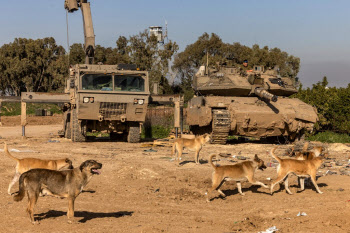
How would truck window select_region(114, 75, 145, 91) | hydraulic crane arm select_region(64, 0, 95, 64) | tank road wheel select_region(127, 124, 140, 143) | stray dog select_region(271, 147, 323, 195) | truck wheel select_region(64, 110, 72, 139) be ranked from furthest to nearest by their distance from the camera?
hydraulic crane arm select_region(64, 0, 95, 64), truck wheel select_region(64, 110, 72, 139), tank road wheel select_region(127, 124, 140, 143), truck window select_region(114, 75, 145, 91), stray dog select_region(271, 147, 323, 195)

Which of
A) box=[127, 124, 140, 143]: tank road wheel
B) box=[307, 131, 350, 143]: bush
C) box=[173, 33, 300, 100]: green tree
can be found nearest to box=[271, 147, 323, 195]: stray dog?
box=[127, 124, 140, 143]: tank road wheel

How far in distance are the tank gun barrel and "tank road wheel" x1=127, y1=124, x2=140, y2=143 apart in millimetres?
4871

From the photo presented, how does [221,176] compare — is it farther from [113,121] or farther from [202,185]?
[113,121]

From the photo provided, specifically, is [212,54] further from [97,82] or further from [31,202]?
[31,202]

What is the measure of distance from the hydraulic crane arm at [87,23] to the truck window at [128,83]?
301cm

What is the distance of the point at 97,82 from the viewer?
1898 cm

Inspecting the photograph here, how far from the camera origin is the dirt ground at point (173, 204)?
25.5ft

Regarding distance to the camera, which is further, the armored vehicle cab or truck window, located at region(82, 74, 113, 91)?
truck window, located at region(82, 74, 113, 91)

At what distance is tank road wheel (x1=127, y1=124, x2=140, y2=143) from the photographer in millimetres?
19828

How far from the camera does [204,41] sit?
5950cm

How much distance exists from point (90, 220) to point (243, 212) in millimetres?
2711

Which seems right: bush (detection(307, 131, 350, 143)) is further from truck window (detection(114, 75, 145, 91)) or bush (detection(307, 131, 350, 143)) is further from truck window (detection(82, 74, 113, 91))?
truck window (detection(82, 74, 113, 91))

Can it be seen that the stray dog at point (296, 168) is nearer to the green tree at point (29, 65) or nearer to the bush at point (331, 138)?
the bush at point (331, 138)

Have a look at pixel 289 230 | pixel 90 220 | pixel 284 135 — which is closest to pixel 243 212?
pixel 289 230
